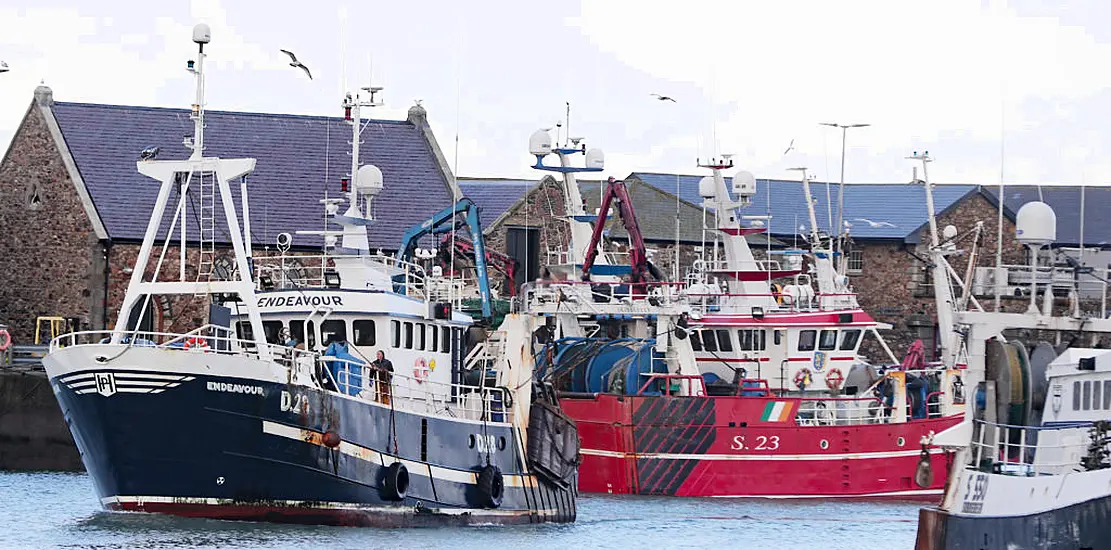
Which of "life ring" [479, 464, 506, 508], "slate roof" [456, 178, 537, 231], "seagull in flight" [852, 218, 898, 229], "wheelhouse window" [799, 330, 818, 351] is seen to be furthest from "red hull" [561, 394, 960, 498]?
"seagull in flight" [852, 218, 898, 229]

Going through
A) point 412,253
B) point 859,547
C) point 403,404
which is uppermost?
point 412,253

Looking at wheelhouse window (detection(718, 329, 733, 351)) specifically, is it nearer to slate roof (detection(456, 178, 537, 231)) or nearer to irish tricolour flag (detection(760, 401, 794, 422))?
irish tricolour flag (detection(760, 401, 794, 422))

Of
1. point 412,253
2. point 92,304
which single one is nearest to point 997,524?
point 412,253

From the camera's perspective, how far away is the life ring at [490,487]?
2959cm

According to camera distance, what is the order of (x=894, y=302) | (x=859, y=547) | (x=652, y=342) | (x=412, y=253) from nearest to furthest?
(x=859, y=547) → (x=412, y=253) → (x=652, y=342) → (x=894, y=302)

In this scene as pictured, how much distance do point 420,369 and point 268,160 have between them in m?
22.6

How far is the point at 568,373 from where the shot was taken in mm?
38688

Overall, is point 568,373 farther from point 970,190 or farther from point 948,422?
point 970,190

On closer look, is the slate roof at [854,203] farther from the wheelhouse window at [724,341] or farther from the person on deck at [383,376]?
the person on deck at [383,376]

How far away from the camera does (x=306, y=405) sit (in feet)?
86.0

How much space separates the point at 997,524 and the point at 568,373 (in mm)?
16596

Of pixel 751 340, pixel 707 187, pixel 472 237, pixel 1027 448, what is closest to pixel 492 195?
pixel 707 187

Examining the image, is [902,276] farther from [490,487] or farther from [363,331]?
[363,331]

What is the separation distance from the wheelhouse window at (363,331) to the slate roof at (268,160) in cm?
1817
